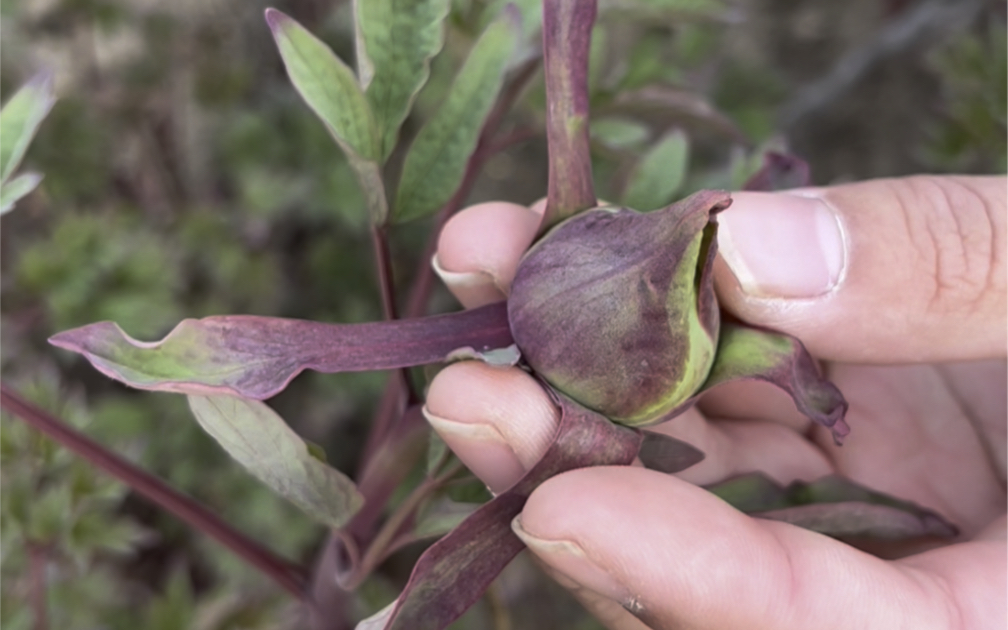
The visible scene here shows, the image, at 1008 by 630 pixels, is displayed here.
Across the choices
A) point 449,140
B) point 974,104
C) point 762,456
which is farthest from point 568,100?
point 974,104

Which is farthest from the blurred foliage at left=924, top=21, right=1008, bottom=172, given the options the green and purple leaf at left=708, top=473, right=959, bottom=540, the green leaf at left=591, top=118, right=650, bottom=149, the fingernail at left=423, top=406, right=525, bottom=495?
the fingernail at left=423, top=406, right=525, bottom=495

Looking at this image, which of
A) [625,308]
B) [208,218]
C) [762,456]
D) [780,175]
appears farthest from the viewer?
[208,218]

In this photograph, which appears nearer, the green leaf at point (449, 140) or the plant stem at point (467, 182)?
the green leaf at point (449, 140)

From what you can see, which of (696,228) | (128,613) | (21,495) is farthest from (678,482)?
(128,613)

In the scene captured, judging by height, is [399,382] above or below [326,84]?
below

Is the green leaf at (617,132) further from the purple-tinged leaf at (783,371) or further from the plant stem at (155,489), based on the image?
the plant stem at (155,489)

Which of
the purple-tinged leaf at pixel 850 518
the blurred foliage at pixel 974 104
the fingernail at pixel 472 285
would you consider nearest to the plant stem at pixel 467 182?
the fingernail at pixel 472 285

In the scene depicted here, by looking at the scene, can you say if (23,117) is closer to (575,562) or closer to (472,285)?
(472,285)
